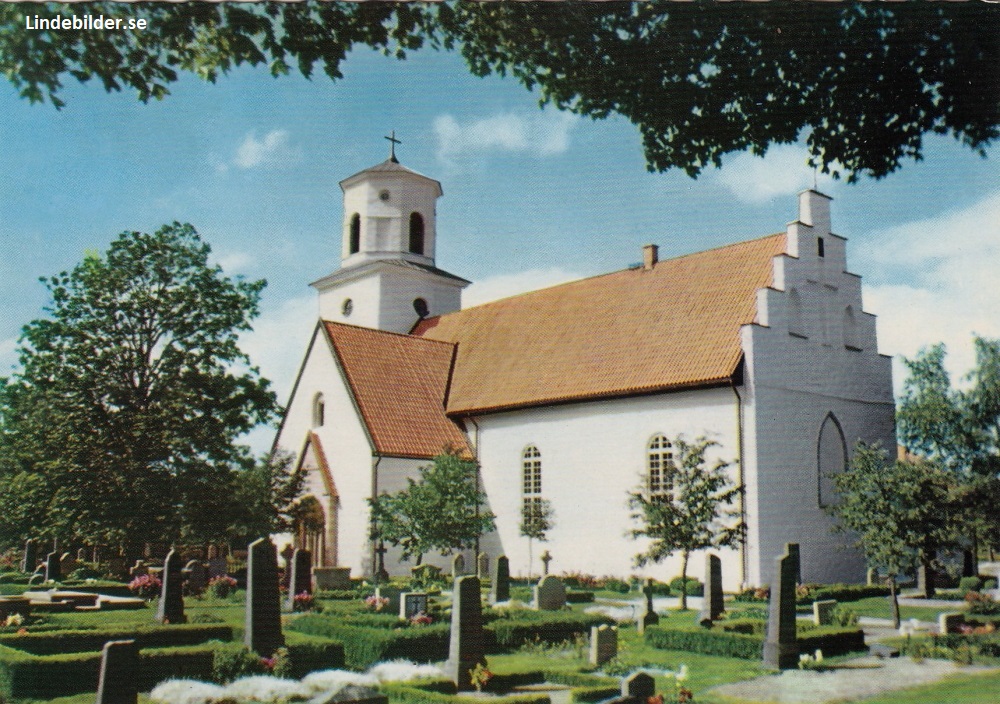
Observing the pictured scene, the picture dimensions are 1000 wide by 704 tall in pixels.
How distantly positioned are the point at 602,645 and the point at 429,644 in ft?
Result: 7.71

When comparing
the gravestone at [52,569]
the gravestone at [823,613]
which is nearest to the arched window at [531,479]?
the gravestone at [823,613]

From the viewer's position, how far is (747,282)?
71.6ft

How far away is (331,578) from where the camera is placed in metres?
21.2

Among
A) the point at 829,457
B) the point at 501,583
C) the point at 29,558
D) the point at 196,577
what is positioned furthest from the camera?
the point at 29,558

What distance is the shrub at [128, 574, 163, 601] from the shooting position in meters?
17.1

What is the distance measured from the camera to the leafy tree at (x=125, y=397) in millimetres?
14992

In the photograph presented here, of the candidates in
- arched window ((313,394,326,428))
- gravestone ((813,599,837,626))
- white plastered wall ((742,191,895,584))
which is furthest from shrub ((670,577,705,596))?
arched window ((313,394,326,428))

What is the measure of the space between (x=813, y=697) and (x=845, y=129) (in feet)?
20.0

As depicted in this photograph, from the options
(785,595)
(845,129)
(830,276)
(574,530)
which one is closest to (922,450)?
(830,276)

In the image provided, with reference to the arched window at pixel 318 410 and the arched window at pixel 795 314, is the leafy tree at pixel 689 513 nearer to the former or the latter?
the arched window at pixel 795 314

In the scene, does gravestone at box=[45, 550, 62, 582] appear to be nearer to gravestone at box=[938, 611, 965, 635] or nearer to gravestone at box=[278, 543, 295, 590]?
gravestone at box=[278, 543, 295, 590]

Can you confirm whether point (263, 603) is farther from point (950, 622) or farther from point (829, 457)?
point (829, 457)

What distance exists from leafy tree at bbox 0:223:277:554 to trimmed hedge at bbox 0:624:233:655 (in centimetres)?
411

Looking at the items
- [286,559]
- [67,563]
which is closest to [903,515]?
[286,559]
